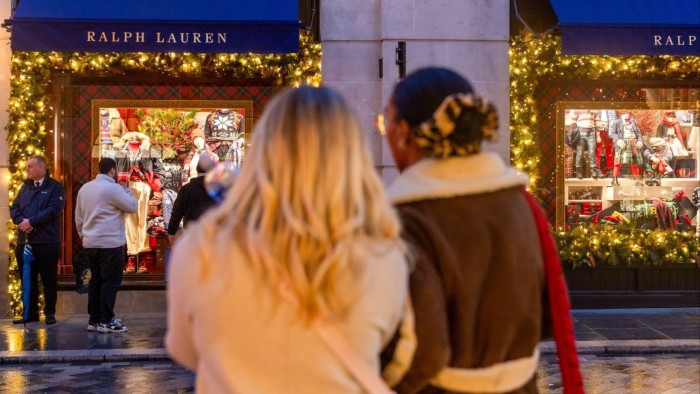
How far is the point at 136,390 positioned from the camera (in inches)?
300

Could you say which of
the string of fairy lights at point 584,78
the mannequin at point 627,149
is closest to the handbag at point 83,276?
the string of fairy lights at point 584,78

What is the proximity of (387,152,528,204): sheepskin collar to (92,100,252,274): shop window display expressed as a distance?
33.2 feet

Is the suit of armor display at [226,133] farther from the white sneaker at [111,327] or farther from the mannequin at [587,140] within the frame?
the mannequin at [587,140]

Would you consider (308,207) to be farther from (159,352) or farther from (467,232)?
(159,352)

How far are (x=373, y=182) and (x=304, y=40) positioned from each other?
10.2 metres

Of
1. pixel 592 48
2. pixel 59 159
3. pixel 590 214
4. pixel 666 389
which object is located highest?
pixel 592 48

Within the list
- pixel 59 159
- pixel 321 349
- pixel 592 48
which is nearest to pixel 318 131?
pixel 321 349

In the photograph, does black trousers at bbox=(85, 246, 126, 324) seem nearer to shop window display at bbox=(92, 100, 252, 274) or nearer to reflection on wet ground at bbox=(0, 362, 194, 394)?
reflection on wet ground at bbox=(0, 362, 194, 394)

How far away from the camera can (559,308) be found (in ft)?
8.49

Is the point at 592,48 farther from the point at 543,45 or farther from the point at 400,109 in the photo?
the point at 400,109

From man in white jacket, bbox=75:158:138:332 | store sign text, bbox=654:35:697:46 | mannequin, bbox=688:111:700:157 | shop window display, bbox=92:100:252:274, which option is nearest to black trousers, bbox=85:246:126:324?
man in white jacket, bbox=75:158:138:332

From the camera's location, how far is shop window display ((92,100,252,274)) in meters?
12.4

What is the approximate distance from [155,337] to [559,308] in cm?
806

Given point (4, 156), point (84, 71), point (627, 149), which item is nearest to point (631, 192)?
point (627, 149)
